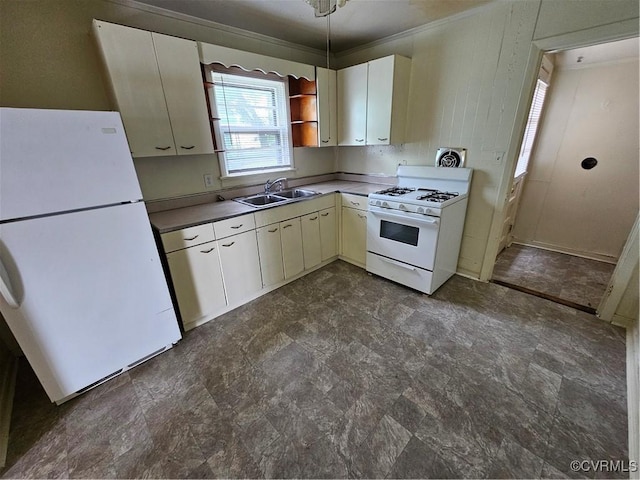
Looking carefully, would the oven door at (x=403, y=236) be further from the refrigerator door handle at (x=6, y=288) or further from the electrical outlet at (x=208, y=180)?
the refrigerator door handle at (x=6, y=288)

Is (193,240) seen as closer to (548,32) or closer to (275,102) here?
(275,102)

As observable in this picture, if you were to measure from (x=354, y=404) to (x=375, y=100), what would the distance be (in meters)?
2.82

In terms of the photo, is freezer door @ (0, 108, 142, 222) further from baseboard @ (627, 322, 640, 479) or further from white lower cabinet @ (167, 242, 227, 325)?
baseboard @ (627, 322, 640, 479)

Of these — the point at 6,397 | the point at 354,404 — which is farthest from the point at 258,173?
the point at 6,397

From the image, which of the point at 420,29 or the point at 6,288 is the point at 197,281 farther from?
the point at 420,29

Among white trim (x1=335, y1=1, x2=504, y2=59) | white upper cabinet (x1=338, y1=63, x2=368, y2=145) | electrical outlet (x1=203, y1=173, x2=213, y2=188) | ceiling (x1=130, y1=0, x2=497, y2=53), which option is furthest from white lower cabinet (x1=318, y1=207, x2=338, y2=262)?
white trim (x1=335, y1=1, x2=504, y2=59)

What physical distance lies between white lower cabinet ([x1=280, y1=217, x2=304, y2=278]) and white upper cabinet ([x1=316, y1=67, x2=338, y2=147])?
111 cm

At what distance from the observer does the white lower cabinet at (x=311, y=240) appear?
9.40ft

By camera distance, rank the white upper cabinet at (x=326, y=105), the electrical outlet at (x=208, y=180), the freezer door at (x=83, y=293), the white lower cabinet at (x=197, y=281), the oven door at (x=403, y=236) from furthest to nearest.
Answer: the white upper cabinet at (x=326, y=105)
the electrical outlet at (x=208, y=180)
the oven door at (x=403, y=236)
the white lower cabinet at (x=197, y=281)
the freezer door at (x=83, y=293)

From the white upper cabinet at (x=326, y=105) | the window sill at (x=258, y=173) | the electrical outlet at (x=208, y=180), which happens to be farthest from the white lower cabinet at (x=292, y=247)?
the white upper cabinet at (x=326, y=105)

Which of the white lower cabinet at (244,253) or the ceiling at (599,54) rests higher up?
the ceiling at (599,54)

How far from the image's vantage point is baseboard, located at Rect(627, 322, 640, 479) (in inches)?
50.0

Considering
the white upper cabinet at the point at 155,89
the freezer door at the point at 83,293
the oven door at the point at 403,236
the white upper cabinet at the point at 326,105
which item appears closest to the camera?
the freezer door at the point at 83,293

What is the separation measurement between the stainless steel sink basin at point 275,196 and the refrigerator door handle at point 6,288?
1.71m
